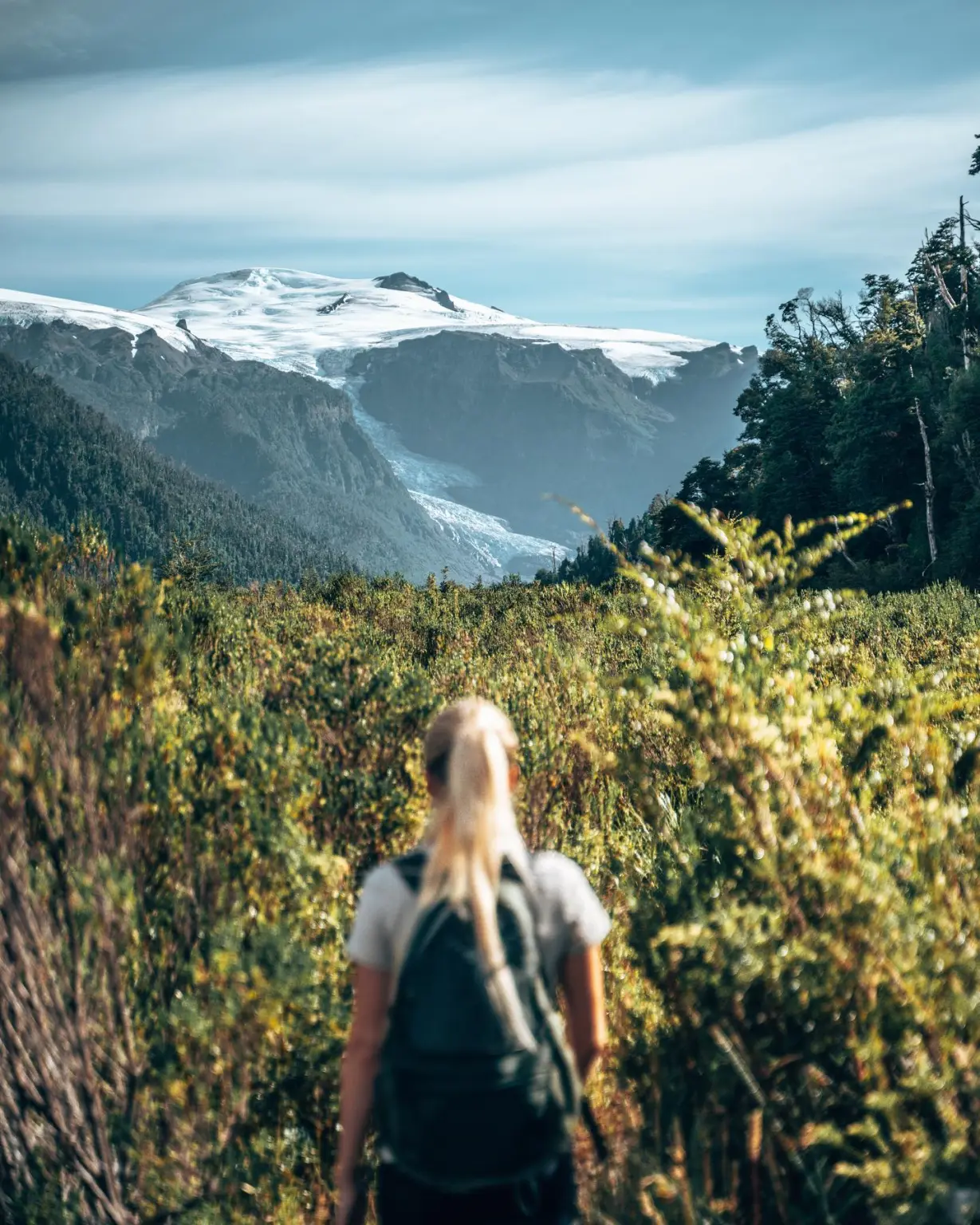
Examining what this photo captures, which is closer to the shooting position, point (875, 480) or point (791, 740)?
point (791, 740)

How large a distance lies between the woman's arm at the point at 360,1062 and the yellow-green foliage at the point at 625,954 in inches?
31.3

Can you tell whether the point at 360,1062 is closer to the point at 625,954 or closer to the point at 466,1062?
the point at 466,1062

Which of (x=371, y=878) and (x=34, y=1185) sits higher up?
(x=371, y=878)

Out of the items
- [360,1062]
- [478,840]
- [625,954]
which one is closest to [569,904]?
[478,840]

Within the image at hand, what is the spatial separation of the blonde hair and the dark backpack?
0.03 m

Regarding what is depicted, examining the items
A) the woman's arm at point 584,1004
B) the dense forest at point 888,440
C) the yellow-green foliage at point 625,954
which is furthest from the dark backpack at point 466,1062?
the dense forest at point 888,440

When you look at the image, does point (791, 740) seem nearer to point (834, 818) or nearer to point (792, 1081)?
point (834, 818)

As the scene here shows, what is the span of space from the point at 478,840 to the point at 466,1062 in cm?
50

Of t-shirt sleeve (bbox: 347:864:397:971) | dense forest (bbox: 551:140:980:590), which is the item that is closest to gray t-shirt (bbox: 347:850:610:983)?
t-shirt sleeve (bbox: 347:864:397:971)

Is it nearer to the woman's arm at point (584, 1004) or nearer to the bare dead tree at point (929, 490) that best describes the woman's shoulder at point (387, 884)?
the woman's arm at point (584, 1004)

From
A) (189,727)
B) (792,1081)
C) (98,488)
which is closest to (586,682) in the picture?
(189,727)

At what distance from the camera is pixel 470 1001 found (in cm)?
253

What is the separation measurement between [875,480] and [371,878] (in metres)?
49.7

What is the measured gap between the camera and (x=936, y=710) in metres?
4.30
